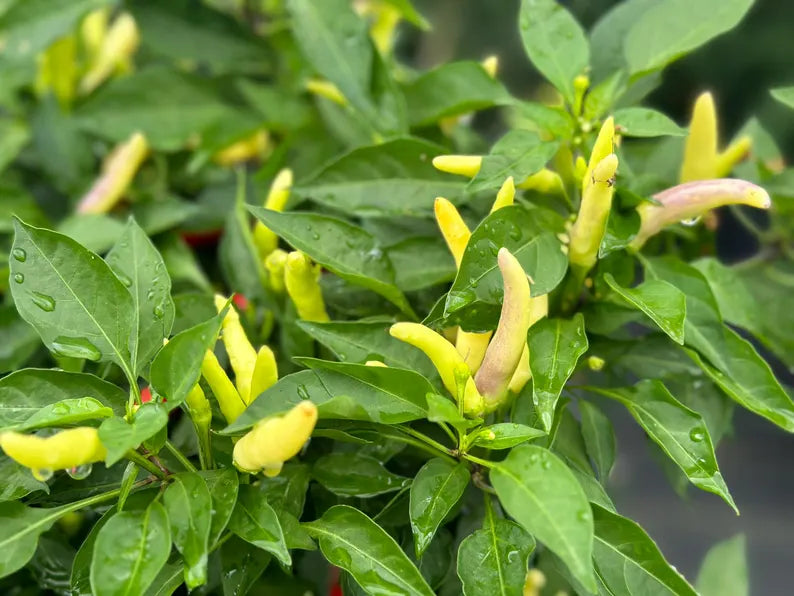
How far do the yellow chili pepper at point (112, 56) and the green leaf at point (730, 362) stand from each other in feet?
2.68

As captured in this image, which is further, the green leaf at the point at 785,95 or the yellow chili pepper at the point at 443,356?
the green leaf at the point at 785,95

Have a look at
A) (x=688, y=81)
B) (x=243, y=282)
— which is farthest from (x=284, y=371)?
(x=688, y=81)

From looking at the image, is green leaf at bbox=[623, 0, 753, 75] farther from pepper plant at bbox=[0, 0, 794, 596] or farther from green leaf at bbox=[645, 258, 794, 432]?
green leaf at bbox=[645, 258, 794, 432]

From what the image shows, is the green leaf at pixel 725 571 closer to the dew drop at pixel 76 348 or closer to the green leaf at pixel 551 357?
the green leaf at pixel 551 357

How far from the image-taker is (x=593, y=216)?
22.5 inches

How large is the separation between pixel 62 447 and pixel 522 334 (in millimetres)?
290

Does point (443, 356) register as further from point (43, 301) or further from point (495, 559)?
point (43, 301)

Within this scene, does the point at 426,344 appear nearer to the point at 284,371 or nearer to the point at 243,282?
the point at 284,371

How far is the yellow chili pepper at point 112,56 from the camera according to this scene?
1070mm

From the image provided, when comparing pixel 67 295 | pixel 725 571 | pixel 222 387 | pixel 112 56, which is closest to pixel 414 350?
pixel 222 387

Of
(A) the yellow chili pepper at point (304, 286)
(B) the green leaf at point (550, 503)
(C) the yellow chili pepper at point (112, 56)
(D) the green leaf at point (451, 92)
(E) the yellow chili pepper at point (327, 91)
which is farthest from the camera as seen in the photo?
(C) the yellow chili pepper at point (112, 56)

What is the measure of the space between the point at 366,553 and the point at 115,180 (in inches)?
24.0

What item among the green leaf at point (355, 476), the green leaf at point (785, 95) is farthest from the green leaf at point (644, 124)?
the green leaf at point (355, 476)

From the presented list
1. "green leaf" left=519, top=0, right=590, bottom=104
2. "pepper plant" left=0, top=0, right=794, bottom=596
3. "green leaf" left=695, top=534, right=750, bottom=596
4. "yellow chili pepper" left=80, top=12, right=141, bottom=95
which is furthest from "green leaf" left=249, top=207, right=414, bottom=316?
"yellow chili pepper" left=80, top=12, right=141, bottom=95
